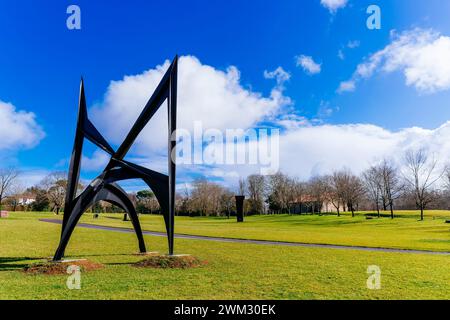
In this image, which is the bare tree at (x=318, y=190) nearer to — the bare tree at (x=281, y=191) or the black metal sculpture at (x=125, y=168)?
the bare tree at (x=281, y=191)

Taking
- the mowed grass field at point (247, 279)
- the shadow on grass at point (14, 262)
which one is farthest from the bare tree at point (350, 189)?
the shadow on grass at point (14, 262)

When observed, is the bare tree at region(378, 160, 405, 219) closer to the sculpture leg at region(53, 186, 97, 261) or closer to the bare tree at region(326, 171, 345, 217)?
the bare tree at region(326, 171, 345, 217)

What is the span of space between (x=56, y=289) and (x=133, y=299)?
2.56 meters

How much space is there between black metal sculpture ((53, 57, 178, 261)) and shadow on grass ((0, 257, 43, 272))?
222cm

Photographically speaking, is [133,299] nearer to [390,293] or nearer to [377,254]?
[390,293]

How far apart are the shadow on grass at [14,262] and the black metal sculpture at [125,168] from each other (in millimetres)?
2222

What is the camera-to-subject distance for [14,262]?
1284cm

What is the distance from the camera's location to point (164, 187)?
43.2 ft

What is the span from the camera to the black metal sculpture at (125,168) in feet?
41.7

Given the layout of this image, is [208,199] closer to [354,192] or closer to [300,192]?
[300,192]

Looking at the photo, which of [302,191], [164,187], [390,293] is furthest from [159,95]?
[302,191]

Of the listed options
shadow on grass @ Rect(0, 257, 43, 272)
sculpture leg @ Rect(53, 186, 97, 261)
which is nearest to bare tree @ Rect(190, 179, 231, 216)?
shadow on grass @ Rect(0, 257, 43, 272)

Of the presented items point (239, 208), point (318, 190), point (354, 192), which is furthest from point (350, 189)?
point (239, 208)

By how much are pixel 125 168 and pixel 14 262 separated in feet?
19.3
